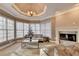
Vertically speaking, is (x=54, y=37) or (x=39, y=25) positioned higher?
(x=39, y=25)

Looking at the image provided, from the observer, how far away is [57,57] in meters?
2.62

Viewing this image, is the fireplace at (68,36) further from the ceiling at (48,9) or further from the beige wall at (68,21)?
the ceiling at (48,9)

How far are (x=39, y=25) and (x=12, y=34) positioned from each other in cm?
84

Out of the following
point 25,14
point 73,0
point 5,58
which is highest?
point 73,0

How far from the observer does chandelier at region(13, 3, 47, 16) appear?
2864 millimetres

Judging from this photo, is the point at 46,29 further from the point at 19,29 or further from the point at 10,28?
the point at 10,28

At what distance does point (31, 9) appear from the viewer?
3.04 m

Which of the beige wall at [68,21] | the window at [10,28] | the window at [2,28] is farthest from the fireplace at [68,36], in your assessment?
the window at [2,28]

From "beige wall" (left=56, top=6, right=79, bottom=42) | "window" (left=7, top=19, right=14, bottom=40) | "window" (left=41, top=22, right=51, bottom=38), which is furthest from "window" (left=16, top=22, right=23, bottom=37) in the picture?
"beige wall" (left=56, top=6, right=79, bottom=42)

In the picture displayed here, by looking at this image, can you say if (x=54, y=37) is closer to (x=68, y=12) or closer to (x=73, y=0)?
(x=68, y=12)

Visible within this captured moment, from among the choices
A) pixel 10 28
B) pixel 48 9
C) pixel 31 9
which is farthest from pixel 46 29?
pixel 10 28

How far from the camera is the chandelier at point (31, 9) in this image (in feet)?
9.40

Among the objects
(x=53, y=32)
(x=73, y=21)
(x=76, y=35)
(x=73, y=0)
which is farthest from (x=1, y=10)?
(x=76, y=35)

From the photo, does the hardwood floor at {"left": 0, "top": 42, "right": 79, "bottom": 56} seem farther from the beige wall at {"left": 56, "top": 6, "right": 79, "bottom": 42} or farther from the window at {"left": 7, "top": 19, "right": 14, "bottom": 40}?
the beige wall at {"left": 56, "top": 6, "right": 79, "bottom": 42}
